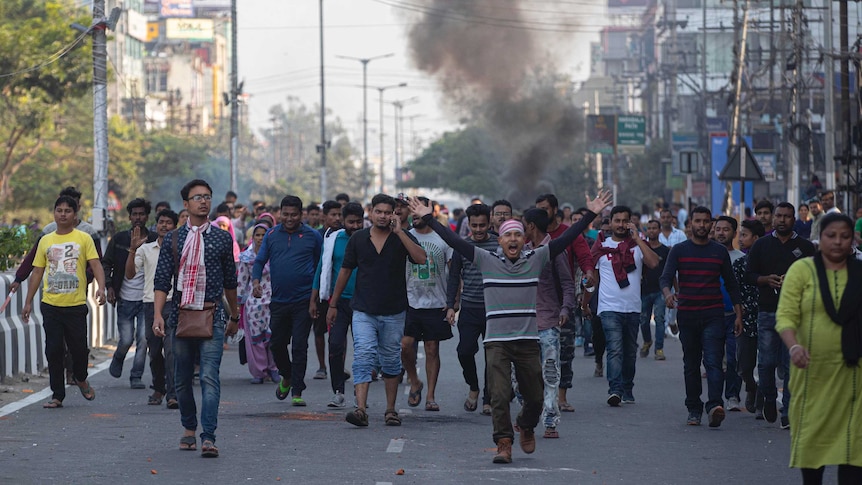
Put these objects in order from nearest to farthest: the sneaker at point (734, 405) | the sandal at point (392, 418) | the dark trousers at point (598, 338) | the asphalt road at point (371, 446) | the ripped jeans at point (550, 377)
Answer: the asphalt road at point (371, 446) < the ripped jeans at point (550, 377) < the sandal at point (392, 418) < the sneaker at point (734, 405) < the dark trousers at point (598, 338)

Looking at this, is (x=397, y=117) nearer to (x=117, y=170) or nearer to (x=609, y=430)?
(x=117, y=170)

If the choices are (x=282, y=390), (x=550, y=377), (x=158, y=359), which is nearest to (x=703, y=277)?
(x=550, y=377)

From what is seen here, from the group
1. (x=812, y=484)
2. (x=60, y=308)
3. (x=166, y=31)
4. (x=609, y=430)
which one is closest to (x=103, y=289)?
(x=60, y=308)

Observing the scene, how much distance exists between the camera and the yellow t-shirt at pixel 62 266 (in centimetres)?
1099

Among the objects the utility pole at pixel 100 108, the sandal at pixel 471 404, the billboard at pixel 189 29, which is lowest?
the sandal at pixel 471 404

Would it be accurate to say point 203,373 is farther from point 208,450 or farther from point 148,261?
point 148,261

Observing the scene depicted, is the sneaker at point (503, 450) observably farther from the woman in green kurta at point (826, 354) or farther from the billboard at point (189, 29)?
the billboard at point (189, 29)

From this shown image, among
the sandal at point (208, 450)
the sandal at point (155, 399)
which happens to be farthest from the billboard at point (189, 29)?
the sandal at point (208, 450)

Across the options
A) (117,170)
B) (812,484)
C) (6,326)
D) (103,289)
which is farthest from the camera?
(117,170)

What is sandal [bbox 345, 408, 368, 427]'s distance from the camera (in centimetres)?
983

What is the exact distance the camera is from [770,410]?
34.4 ft

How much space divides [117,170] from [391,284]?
45850 mm

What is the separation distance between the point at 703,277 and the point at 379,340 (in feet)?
8.07

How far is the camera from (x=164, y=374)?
1172 cm
